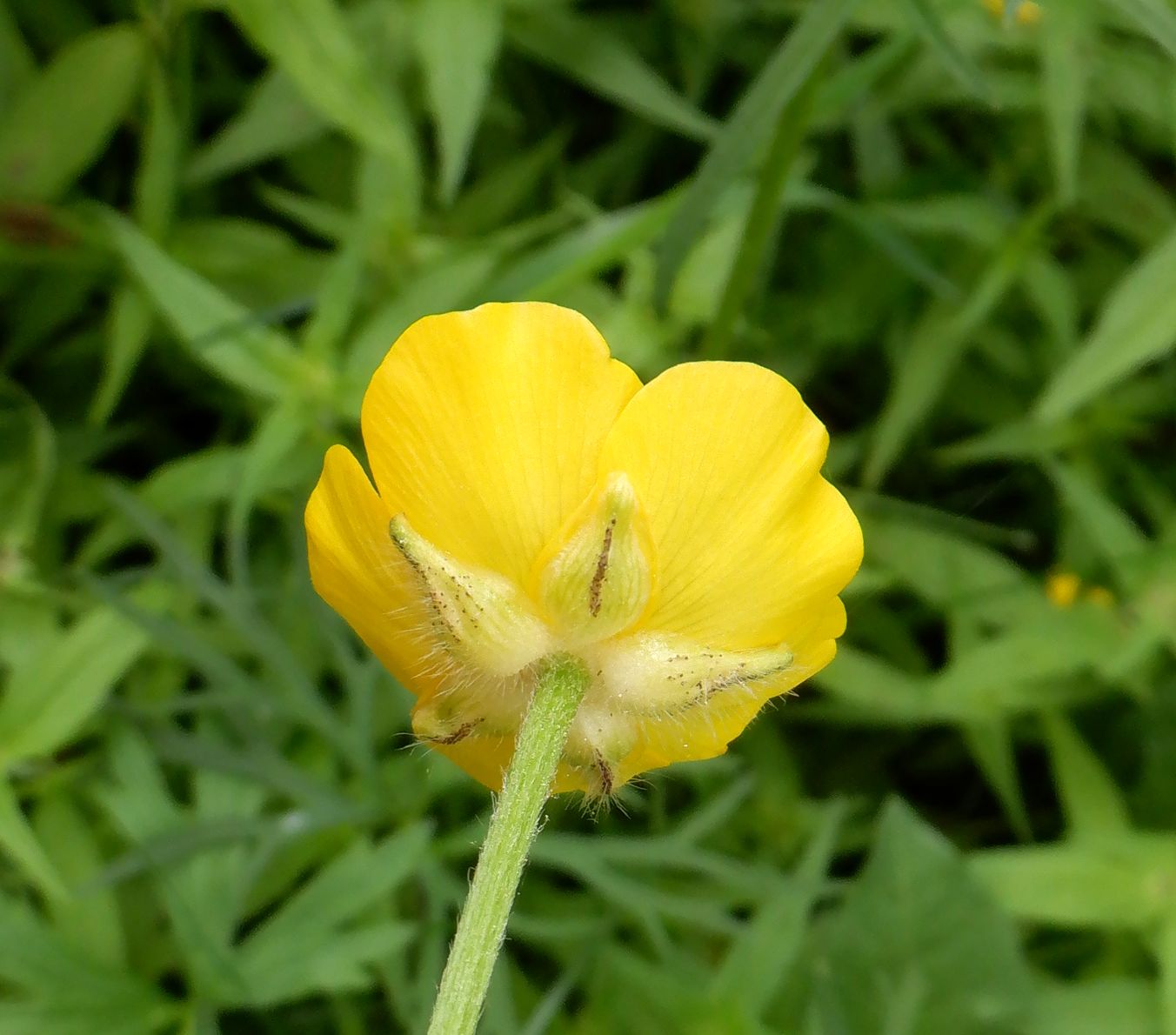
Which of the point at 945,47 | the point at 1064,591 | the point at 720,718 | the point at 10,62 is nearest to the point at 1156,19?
the point at 945,47

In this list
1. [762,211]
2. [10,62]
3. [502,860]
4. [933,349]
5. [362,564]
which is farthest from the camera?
[933,349]

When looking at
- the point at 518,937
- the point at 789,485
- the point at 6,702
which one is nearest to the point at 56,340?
the point at 6,702

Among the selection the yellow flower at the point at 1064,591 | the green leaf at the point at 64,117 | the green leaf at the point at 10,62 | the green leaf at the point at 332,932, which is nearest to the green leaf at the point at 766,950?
the green leaf at the point at 332,932

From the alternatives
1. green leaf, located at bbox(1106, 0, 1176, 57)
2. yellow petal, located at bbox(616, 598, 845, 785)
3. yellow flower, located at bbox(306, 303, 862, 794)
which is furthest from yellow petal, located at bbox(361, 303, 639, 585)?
green leaf, located at bbox(1106, 0, 1176, 57)

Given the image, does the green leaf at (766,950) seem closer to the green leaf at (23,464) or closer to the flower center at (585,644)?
the flower center at (585,644)

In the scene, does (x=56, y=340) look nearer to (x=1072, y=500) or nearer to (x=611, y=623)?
(x=611, y=623)

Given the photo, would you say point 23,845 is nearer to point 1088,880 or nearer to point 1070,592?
point 1088,880
